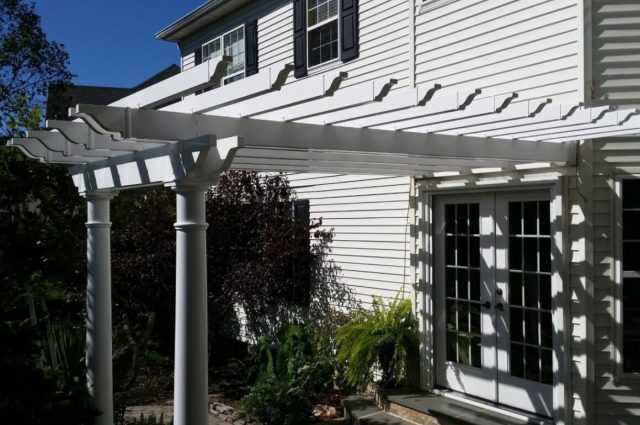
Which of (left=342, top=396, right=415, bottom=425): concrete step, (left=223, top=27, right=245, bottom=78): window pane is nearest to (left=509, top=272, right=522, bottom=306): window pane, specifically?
(left=342, top=396, right=415, bottom=425): concrete step

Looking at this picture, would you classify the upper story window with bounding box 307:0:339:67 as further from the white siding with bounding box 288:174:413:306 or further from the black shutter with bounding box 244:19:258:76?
the white siding with bounding box 288:174:413:306

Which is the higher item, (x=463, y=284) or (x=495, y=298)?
(x=463, y=284)

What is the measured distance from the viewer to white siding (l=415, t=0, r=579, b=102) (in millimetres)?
6238

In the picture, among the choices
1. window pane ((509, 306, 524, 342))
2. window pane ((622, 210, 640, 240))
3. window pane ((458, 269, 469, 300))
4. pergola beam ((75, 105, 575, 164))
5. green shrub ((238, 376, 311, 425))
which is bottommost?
green shrub ((238, 376, 311, 425))

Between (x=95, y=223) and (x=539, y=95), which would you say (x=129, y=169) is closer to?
(x=95, y=223)

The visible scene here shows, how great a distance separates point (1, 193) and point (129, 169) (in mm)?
5458

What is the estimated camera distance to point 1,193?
9406 mm

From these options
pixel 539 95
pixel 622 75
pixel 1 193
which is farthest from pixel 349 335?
pixel 1 193

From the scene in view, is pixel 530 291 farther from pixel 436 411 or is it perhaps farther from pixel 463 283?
pixel 436 411

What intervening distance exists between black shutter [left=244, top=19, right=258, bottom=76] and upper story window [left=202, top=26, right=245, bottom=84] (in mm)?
294

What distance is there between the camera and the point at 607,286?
592cm

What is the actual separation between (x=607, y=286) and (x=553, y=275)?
48 cm

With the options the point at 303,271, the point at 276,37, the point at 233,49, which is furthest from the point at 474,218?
the point at 233,49

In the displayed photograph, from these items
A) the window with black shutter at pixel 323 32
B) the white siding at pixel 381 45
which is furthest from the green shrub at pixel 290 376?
the window with black shutter at pixel 323 32
